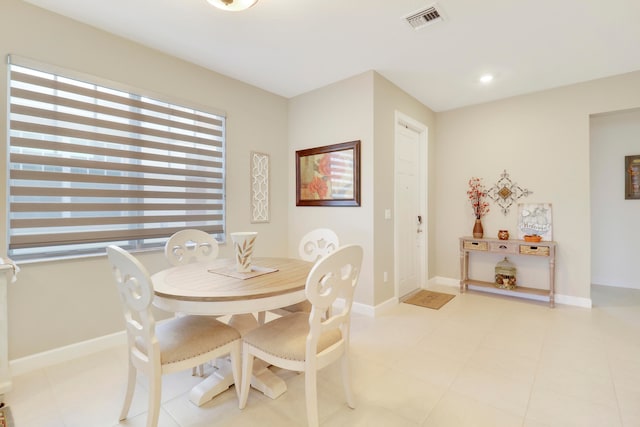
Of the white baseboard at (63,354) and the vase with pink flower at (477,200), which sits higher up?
the vase with pink flower at (477,200)

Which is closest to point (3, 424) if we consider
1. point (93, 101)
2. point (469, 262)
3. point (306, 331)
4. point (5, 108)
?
point (306, 331)

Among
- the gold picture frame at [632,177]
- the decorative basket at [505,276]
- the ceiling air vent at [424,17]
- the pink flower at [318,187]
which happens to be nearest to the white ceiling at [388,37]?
the ceiling air vent at [424,17]

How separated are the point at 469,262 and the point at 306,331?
11.1 feet

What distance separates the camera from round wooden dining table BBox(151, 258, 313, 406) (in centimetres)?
146

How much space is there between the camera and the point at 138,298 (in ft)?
4.48

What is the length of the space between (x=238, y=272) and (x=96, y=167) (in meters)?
1.53

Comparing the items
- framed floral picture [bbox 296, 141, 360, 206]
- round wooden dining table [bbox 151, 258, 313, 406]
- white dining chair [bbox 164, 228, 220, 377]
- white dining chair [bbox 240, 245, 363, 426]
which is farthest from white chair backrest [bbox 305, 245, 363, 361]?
framed floral picture [bbox 296, 141, 360, 206]

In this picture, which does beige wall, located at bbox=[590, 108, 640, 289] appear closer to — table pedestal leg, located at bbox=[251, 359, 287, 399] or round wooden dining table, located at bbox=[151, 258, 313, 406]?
round wooden dining table, located at bbox=[151, 258, 313, 406]

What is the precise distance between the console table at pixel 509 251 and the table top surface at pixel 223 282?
104 inches

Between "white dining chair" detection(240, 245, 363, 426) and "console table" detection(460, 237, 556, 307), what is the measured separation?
2832 mm

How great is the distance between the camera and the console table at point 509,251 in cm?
336

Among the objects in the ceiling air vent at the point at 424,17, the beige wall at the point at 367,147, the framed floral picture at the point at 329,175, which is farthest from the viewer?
the framed floral picture at the point at 329,175

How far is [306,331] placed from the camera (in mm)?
1639

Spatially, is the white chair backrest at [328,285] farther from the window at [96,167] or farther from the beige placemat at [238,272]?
the window at [96,167]
